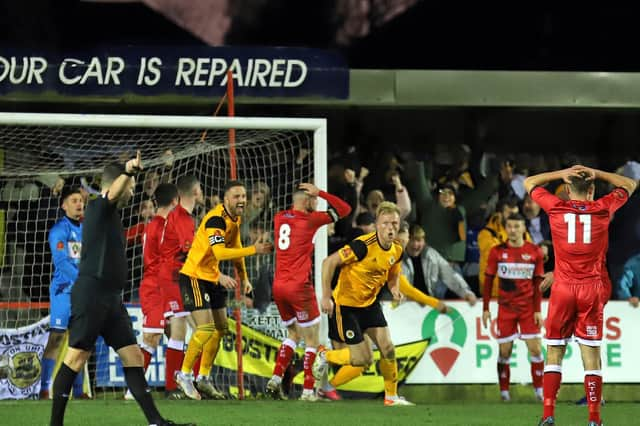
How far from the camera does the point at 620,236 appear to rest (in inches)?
591

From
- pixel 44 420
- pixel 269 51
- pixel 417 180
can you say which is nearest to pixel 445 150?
pixel 417 180

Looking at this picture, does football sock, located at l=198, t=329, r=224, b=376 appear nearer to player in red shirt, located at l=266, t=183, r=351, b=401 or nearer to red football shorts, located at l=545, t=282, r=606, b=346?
player in red shirt, located at l=266, t=183, r=351, b=401

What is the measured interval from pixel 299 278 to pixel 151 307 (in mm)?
1511

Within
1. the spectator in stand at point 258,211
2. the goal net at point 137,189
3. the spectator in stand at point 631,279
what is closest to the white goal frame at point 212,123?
the goal net at point 137,189

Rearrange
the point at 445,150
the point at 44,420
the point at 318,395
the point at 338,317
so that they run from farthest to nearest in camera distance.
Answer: the point at 445,150
the point at 318,395
the point at 338,317
the point at 44,420

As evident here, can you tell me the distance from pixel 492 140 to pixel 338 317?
5.93 meters

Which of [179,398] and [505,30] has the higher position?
[505,30]

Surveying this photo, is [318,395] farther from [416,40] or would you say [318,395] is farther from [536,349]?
[416,40]

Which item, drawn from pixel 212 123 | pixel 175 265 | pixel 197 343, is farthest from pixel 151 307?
pixel 212 123

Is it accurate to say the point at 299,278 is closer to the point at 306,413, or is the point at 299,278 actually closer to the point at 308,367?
the point at 308,367

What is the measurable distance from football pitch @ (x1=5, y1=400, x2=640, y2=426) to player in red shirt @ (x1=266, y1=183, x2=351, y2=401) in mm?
550

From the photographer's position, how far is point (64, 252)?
11.9 m

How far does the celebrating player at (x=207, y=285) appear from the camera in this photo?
11.7 meters

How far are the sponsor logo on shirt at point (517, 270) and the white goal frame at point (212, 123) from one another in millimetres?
1958
